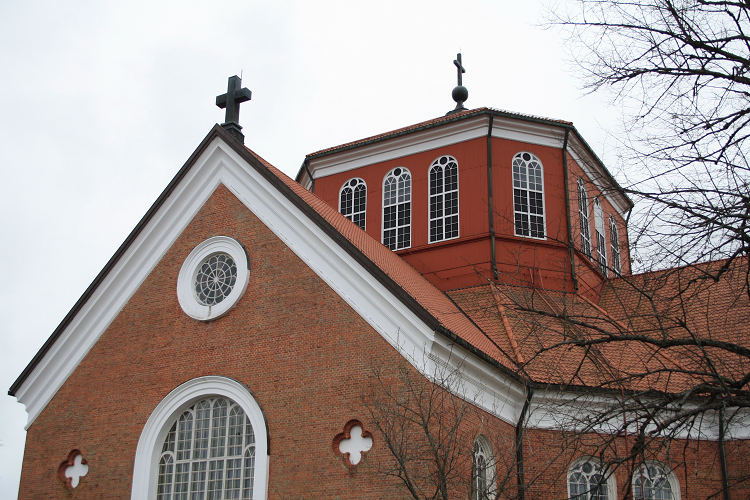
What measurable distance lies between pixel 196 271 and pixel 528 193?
9.16 metres

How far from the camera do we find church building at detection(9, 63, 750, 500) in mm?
12961

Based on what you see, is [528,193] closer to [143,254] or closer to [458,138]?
[458,138]

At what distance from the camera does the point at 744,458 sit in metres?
15.3

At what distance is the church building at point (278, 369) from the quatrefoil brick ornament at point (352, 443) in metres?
0.02

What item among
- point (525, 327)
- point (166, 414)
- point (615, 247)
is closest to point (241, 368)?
point (166, 414)

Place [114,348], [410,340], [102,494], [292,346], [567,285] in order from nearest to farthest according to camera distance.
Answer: [410,340] → [292,346] → [102,494] → [114,348] → [567,285]

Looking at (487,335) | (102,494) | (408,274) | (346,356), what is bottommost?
(102,494)

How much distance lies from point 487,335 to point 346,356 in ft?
14.1

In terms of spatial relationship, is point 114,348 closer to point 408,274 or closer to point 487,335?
point 408,274

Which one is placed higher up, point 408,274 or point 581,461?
point 408,274

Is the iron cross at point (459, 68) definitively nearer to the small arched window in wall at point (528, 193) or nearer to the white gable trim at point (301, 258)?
the small arched window in wall at point (528, 193)

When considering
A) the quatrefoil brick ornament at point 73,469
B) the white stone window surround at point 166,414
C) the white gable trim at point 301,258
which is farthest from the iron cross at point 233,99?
the quatrefoil brick ornament at point 73,469

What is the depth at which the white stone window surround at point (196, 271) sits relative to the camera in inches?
595

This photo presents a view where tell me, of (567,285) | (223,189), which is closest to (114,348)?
(223,189)
